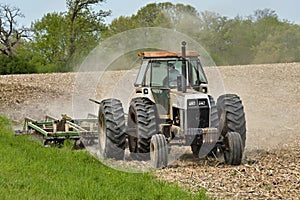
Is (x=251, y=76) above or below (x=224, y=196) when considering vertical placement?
above

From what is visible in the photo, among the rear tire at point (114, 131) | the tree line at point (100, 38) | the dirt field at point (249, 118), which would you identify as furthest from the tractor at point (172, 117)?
the tree line at point (100, 38)

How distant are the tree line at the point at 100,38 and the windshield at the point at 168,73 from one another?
66.8 ft

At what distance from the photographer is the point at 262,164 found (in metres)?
9.41

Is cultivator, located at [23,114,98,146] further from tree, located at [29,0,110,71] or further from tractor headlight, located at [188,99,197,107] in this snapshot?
tree, located at [29,0,110,71]

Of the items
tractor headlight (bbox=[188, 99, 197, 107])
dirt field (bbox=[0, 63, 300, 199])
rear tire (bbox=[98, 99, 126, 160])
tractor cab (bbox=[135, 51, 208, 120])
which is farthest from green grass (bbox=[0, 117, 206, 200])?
tractor cab (bbox=[135, 51, 208, 120])

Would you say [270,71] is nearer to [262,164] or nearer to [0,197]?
[262,164]

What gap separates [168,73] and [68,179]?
323 cm

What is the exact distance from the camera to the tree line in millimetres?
37656

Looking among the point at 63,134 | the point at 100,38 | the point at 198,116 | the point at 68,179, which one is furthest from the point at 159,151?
the point at 100,38

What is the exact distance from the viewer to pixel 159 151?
9328mm

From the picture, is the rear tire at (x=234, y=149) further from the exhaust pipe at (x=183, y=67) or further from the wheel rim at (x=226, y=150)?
the exhaust pipe at (x=183, y=67)

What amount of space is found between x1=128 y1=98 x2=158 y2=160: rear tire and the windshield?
43 cm

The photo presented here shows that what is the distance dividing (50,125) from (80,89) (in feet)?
47.3

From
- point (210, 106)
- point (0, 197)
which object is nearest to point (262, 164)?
point (210, 106)
